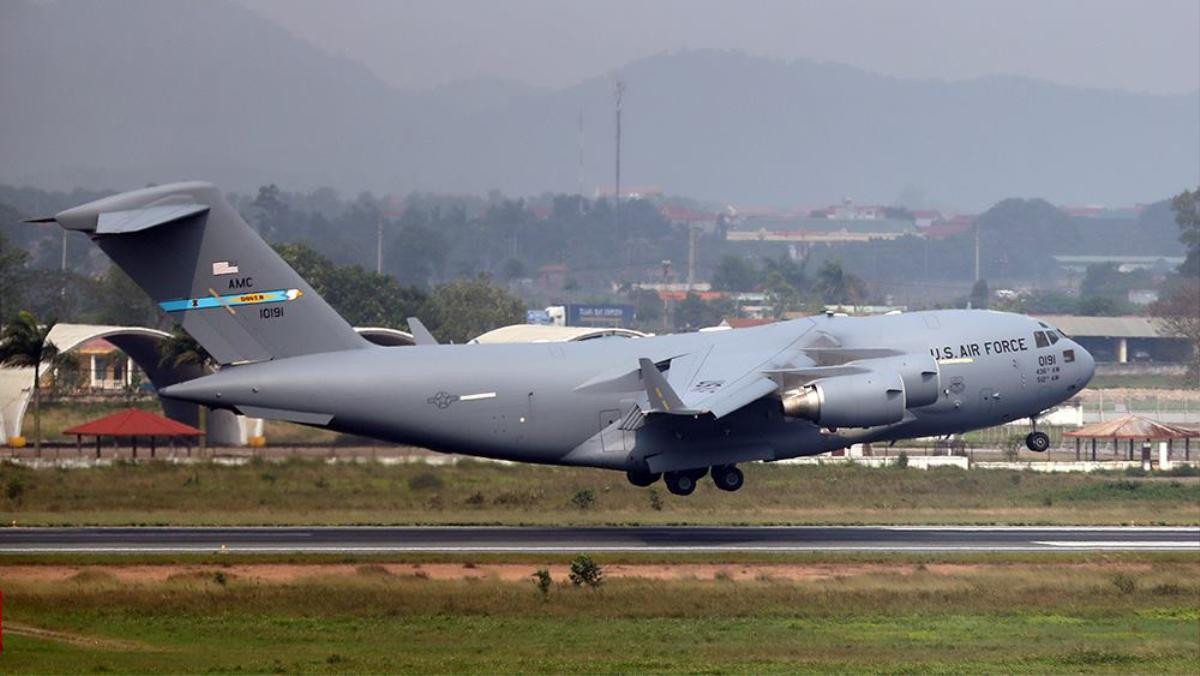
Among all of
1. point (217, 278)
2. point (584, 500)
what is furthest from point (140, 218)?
point (584, 500)

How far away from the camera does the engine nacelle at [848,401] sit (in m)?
38.2

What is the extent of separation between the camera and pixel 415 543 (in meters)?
39.3

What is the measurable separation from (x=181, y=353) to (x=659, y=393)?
34.2m

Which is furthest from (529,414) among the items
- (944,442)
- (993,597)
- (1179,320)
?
(1179,320)

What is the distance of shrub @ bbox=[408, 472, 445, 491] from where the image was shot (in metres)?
50.5

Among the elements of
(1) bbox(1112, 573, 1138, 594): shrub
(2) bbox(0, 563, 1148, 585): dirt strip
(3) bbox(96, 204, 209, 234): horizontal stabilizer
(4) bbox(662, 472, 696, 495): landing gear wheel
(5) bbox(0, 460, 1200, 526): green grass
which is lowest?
(1) bbox(1112, 573, 1138, 594): shrub

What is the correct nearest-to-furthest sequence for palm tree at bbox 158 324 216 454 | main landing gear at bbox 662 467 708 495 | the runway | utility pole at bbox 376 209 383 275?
the runway < main landing gear at bbox 662 467 708 495 < palm tree at bbox 158 324 216 454 < utility pole at bbox 376 209 383 275

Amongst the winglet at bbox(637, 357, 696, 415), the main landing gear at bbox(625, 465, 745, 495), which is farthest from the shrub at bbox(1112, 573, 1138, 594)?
the main landing gear at bbox(625, 465, 745, 495)

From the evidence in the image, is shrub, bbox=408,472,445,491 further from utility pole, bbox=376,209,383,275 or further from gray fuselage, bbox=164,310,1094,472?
utility pole, bbox=376,209,383,275

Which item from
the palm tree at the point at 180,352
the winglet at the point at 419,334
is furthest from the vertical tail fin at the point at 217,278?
the palm tree at the point at 180,352

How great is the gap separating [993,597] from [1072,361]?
38.9 feet

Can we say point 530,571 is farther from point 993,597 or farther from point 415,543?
point 993,597

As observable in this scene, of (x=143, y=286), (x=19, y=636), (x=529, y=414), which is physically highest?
(x=143, y=286)

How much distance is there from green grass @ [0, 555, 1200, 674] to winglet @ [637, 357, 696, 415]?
5.09 m
